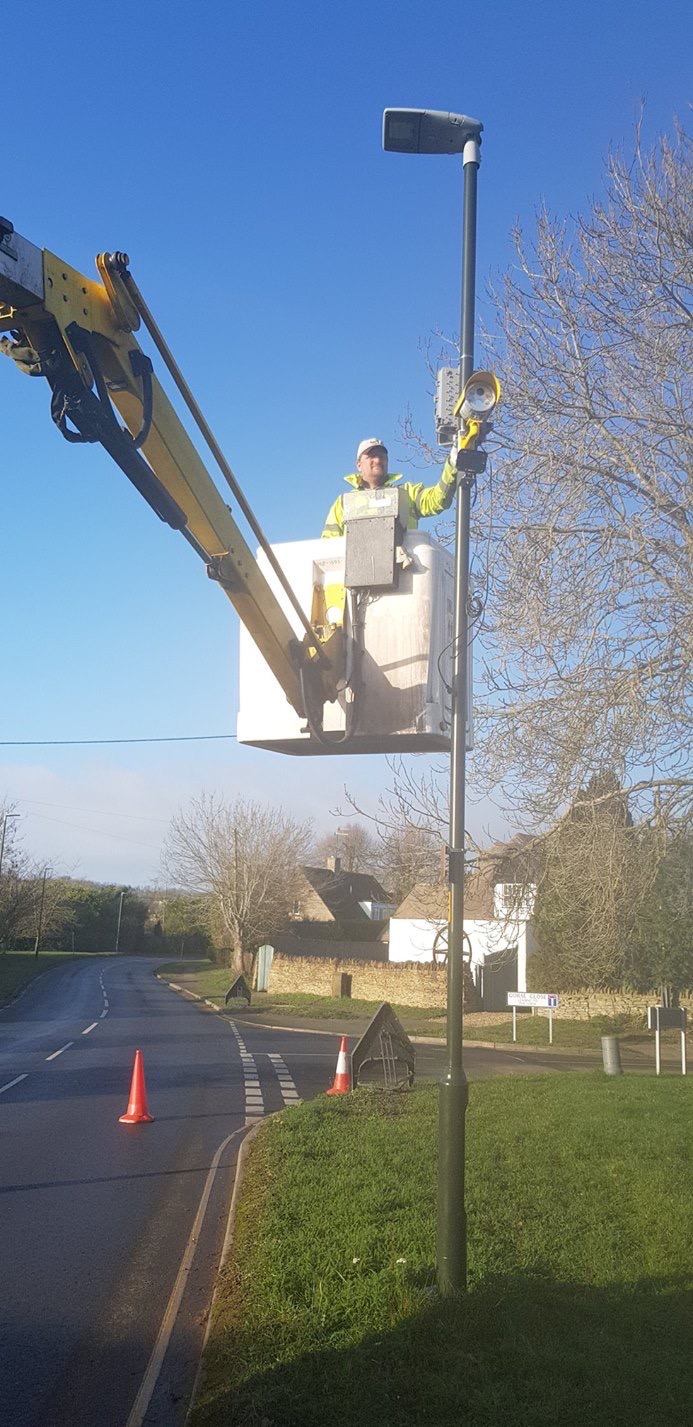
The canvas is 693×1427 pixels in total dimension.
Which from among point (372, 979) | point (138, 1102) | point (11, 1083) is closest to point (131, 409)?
point (138, 1102)

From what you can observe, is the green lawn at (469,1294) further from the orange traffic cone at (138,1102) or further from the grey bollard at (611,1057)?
the grey bollard at (611,1057)

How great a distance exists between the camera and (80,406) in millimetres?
4754

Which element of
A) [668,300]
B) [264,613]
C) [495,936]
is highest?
[668,300]

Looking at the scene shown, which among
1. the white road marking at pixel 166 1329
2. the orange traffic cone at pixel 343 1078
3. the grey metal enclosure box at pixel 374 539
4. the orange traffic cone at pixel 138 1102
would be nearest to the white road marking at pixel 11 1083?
the orange traffic cone at pixel 138 1102

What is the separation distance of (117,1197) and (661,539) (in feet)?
24.7

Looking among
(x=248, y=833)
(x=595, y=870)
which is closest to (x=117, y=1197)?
(x=595, y=870)

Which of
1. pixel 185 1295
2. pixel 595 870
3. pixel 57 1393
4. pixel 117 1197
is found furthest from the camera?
pixel 595 870

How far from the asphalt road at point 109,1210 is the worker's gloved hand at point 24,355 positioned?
4523 millimetres

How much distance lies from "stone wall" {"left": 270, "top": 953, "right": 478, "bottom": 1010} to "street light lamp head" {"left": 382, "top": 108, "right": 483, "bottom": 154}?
32.8m

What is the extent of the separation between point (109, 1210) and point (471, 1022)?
90.2ft

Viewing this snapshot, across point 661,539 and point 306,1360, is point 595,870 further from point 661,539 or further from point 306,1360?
point 306,1360

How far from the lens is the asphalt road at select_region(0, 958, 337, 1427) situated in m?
5.32

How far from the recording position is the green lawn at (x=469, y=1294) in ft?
Answer: 14.5

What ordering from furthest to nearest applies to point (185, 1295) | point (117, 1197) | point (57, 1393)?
point (117, 1197) < point (185, 1295) < point (57, 1393)
